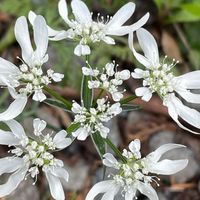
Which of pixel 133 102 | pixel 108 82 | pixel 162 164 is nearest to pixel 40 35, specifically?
pixel 108 82

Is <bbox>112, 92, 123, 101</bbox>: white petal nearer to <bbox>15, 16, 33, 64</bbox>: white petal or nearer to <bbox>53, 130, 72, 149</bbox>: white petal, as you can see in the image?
<bbox>53, 130, 72, 149</bbox>: white petal

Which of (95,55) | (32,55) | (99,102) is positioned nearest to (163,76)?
(99,102)

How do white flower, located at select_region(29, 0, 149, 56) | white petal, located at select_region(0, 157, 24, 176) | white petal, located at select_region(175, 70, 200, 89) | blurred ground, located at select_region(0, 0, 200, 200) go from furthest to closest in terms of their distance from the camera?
blurred ground, located at select_region(0, 0, 200, 200)
white petal, located at select_region(175, 70, 200, 89)
white flower, located at select_region(29, 0, 149, 56)
white petal, located at select_region(0, 157, 24, 176)

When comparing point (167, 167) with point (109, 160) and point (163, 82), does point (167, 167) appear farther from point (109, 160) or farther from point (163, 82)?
point (163, 82)

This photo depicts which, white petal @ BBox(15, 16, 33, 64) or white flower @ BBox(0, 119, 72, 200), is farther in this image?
white petal @ BBox(15, 16, 33, 64)

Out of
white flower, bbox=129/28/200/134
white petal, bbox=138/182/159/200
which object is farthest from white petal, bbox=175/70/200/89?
white petal, bbox=138/182/159/200

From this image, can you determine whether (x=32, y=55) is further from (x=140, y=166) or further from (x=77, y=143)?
(x=77, y=143)

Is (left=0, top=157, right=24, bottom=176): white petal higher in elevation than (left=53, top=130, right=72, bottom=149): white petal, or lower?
lower
